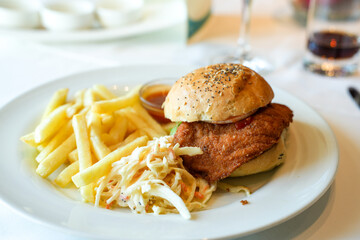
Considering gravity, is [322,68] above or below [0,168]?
below

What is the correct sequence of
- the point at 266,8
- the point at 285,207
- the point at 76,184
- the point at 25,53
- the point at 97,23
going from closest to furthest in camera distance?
the point at 285,207
the point at 76,184
the point at 25,53
the point at 97,23
the point at 266,8

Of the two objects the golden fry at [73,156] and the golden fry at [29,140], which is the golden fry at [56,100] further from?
the golden fry at [73,156]

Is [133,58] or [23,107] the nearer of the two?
[23,107]

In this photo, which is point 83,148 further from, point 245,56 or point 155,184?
point 245,56

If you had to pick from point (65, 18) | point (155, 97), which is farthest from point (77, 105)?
point (65, 18)

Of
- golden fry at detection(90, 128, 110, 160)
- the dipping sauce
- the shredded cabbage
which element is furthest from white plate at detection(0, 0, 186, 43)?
the shredded cabbage

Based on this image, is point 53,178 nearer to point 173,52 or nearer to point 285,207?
point 285,207

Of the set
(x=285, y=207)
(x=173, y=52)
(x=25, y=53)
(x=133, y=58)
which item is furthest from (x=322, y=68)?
(x=25, y=53)

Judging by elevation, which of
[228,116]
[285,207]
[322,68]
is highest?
[228,116]
